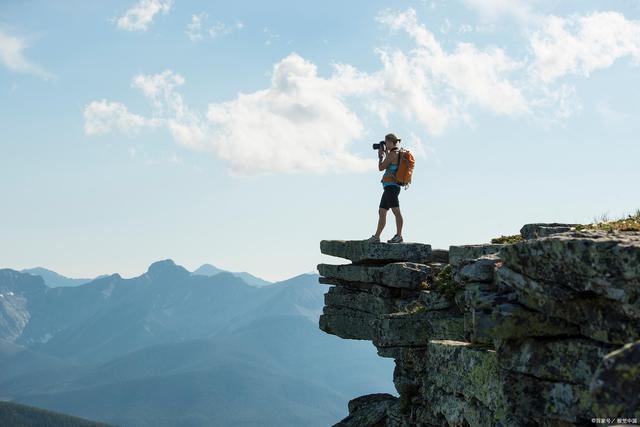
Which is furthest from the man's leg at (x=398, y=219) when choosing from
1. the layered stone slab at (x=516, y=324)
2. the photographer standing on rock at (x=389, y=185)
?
the layered stone slab at (x=516, y=324)

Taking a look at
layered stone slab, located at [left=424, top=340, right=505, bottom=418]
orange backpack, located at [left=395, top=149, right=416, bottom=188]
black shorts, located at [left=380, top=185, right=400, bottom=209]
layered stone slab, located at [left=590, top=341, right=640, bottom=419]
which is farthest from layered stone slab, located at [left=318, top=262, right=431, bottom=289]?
layered stone slab, located at [left=590, top=341, right=640, bottom=419]

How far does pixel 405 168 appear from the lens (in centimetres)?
2295

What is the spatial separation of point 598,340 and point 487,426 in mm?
3155

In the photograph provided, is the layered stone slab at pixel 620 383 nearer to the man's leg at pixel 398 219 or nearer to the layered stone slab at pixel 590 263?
the layered stone slab at pixel 590 263

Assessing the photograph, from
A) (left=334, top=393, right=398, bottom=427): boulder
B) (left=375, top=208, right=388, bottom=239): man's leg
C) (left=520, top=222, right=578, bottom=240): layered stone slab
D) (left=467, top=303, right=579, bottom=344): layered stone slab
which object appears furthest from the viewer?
(left=375, top=208, right=388, bottom=239): man's leg

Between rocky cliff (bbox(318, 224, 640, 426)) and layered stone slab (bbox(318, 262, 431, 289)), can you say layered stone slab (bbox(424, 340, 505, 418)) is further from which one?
layered stone slab (bbox(318, 262, 431, 289))

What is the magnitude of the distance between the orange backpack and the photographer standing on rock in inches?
6.2

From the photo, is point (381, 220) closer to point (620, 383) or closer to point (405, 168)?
point (405, 168)

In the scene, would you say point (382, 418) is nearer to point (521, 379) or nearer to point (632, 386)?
point (521, 379)

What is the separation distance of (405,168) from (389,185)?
0.92m

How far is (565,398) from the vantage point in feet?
29.7

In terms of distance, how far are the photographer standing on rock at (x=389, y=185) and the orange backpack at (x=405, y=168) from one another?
0.16m

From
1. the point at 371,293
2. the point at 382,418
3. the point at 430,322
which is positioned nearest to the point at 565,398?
the point at 430,322

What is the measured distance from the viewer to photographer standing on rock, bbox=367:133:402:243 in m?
22.7
